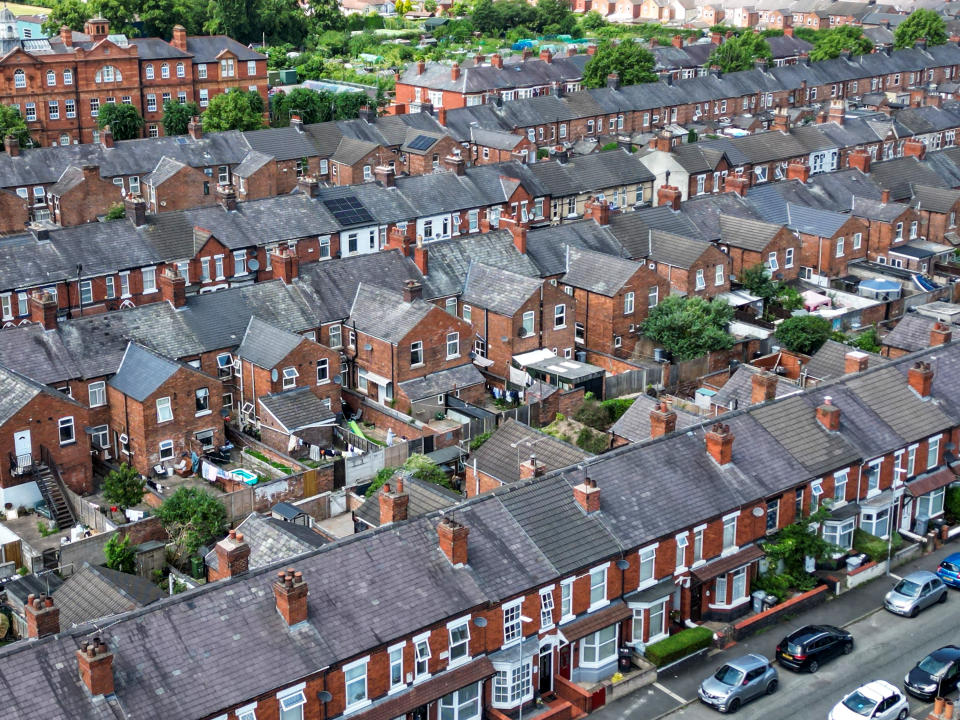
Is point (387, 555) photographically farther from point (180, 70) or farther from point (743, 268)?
point (180, 70)

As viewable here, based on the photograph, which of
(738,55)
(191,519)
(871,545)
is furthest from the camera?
(738,55)

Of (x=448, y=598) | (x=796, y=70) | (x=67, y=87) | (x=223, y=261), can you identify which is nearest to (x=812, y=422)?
(x=448, y=598)

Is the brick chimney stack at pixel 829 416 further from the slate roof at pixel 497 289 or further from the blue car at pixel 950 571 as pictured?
the slate roof at pixel 497 289

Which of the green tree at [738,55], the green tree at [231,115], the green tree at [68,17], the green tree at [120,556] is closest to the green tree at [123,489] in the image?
the green tree at [120,556]

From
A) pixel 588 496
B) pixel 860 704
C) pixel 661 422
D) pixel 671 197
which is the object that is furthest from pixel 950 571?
pixel 671 197

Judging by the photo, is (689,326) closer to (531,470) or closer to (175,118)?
(531,470)

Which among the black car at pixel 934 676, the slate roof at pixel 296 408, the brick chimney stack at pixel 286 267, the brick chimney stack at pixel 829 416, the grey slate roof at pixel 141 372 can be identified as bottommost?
the black car at pixel 934 676
